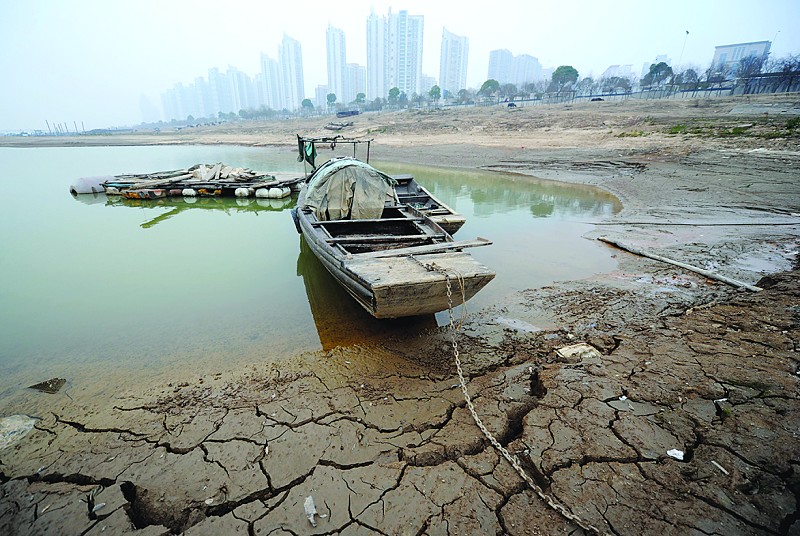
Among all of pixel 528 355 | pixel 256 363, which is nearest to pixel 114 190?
pixel 256 363

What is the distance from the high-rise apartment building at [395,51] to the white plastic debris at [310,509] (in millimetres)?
129287

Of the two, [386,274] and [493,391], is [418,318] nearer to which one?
[386,274]

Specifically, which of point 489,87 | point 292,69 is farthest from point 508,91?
point 292,69

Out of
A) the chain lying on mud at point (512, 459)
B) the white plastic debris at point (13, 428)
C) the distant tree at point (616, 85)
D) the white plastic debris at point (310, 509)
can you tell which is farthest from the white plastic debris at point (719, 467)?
the distant tree at point (616, 85)

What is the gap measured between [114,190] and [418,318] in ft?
56.2

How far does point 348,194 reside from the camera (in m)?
7.04

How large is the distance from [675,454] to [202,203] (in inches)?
679

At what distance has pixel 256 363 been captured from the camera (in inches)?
181

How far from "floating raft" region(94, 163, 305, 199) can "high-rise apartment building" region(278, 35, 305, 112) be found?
152m

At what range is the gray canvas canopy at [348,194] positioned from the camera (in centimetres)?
702

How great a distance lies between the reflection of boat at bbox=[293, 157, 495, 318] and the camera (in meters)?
4.05

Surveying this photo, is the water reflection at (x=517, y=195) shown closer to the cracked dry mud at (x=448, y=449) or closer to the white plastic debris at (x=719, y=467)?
the cracked dry mud at (x=448, y=449)

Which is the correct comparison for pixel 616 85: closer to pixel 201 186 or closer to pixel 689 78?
A: pixel 689 78

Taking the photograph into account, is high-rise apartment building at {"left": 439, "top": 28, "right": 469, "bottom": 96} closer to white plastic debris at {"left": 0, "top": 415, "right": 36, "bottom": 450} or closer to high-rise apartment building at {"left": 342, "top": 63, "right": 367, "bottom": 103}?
high-rise apartment building at {"left": 342, "top": 63, "right": 367, "bottom": 103}
